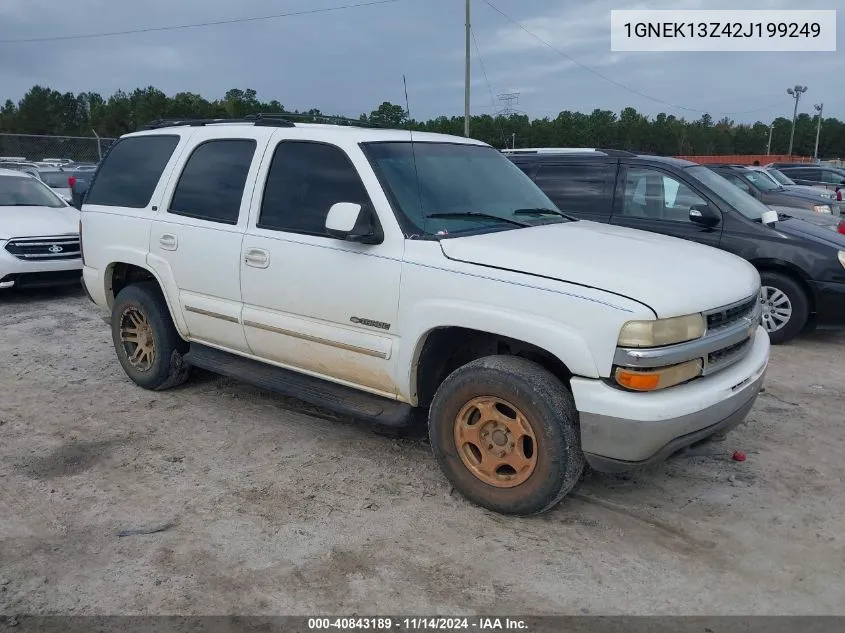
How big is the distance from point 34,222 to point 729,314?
841cm

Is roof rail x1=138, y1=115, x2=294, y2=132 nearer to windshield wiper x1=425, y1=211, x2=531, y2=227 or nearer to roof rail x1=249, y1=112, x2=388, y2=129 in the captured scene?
roof rail x1=249, y1=112, x2=388, y2=129

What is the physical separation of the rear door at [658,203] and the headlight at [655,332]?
421cm

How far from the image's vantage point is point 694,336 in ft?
10.8

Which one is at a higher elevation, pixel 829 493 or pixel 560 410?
pixel 560 410

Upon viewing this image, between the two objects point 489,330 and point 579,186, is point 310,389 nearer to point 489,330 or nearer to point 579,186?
point 489,330

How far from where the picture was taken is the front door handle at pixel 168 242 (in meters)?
4.97

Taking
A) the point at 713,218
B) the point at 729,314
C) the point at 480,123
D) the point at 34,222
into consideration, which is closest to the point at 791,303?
the point at 713,218

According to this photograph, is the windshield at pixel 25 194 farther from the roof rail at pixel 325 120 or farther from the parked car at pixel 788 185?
the parked car at pixel 788 185

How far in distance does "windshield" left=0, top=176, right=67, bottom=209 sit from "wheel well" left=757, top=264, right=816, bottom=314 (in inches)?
357

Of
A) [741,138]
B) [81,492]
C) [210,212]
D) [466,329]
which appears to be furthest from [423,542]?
[741,138]

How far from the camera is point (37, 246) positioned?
875cm

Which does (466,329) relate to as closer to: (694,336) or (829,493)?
(694,336)

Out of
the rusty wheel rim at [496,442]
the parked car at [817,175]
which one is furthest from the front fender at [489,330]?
the parked car at [817,175]

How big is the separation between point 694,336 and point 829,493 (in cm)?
145
